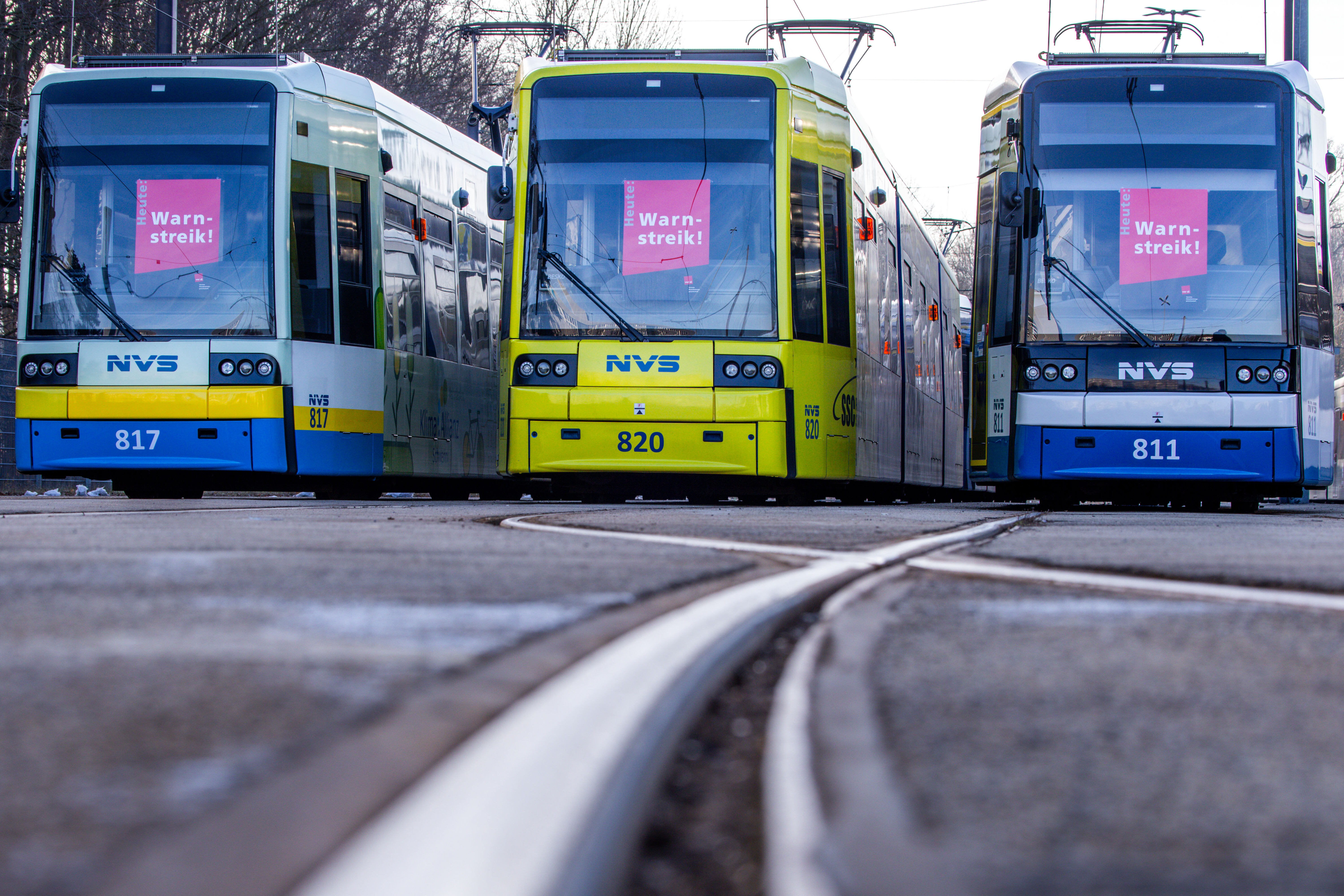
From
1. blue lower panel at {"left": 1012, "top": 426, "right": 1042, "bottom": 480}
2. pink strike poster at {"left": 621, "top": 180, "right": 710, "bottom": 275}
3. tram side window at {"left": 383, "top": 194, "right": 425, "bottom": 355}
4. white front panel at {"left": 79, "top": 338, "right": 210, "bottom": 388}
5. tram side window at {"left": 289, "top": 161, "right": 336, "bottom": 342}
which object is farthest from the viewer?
tram side window at {"left": 383, "top": 194, "right": 425, "bottom": 355}

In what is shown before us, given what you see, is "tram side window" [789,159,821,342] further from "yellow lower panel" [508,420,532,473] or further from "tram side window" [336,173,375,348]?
"tram side window" [336,173,375,348]

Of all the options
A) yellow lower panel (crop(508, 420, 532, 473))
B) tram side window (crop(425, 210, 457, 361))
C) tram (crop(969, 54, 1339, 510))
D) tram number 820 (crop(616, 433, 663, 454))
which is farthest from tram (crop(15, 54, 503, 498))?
tram (crop(969, 54, 1339, 510))

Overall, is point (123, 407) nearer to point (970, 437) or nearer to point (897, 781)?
point (970, 437)

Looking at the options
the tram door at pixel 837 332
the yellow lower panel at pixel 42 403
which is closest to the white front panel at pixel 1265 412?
the tram door at pixel 837 332

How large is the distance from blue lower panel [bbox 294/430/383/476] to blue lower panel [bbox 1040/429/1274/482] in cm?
526

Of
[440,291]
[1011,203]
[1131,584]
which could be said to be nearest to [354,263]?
[440,291]

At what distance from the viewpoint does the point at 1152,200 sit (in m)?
10.9

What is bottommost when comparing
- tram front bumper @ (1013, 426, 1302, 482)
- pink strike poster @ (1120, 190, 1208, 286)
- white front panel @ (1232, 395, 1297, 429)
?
tram front bumper @ (1013, 426, 1302, 482)

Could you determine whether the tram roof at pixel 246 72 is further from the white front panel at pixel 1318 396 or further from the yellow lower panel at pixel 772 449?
the white front panel at pixel 1318 396

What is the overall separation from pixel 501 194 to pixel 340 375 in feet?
6.35

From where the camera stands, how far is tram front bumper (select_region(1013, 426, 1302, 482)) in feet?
33.9

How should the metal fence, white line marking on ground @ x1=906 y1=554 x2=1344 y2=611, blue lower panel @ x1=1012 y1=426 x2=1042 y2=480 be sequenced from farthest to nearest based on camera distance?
the metal fence → blue lower panel @ x1=1012 y1=426 x2=1042 y2=480 → white line marking on ground @ x1=906 y1=554 x2=1344 y2=611

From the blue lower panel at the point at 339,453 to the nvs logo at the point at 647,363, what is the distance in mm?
2386

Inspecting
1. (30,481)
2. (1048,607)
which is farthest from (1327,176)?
(30,481)
